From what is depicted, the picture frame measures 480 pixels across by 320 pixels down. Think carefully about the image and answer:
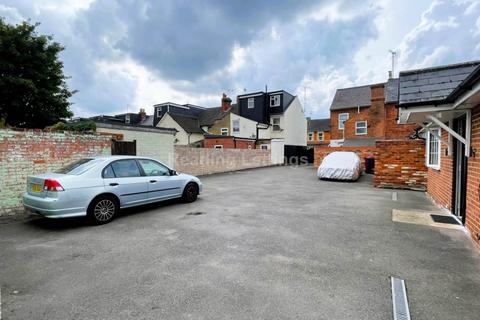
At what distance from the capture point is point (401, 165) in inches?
421

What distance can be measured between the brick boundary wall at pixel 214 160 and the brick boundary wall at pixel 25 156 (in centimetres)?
681

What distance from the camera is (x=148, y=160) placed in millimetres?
6734

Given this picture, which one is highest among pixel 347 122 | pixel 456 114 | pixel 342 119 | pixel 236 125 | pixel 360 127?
pixel 342 119

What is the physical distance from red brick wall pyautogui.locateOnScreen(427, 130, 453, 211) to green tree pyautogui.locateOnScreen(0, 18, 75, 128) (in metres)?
18.8

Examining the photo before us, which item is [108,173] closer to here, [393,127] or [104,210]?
[104,210]

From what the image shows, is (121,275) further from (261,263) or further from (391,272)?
(391,272)

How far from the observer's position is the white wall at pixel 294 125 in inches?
1126

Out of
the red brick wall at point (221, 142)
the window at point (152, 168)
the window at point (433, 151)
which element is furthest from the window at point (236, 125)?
the window at point (152, 168)

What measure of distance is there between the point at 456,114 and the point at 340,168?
26.2 ft

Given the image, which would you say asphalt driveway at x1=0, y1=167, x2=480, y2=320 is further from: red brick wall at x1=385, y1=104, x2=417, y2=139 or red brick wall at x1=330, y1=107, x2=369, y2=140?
red brick wall at x1=330, y1=107, x2=369, y2=140

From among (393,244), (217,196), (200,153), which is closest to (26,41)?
(200,153)

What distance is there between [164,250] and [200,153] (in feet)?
38.2

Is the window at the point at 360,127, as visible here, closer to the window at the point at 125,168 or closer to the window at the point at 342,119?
the window at the point at 342,119

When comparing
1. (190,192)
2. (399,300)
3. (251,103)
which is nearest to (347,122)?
(251,103)
